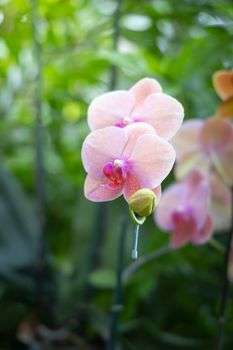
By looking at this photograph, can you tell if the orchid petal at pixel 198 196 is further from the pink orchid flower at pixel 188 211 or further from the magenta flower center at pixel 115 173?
A: the magenta flower center at pixel 115 173

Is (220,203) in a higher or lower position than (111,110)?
lower

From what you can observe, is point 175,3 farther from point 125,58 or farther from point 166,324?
point 166,324

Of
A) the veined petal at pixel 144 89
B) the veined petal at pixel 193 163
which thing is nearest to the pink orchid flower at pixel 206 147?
the veined petal at pixel 193 163

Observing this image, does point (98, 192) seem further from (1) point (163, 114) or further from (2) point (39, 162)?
(2) point (39, 162)

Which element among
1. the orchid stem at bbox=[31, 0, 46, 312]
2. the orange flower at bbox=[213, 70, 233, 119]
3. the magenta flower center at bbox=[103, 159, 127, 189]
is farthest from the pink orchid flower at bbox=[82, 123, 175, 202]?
the orchid stem at bbox=[31, 0, 46, 312]

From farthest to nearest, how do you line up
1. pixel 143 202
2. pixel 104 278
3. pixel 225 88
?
pixel 104 278
pixel 225 88
pixel 143 202

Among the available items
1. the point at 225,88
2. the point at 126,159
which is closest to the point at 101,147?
the point at 126,159

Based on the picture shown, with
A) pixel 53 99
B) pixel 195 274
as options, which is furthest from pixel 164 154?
pixel 53 99

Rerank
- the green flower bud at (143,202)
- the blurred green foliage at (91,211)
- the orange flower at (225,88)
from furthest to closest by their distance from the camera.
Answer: the blurred green foliage at (91,211) → the orange flower at (225,88) → the green flower bud at (143,202)
